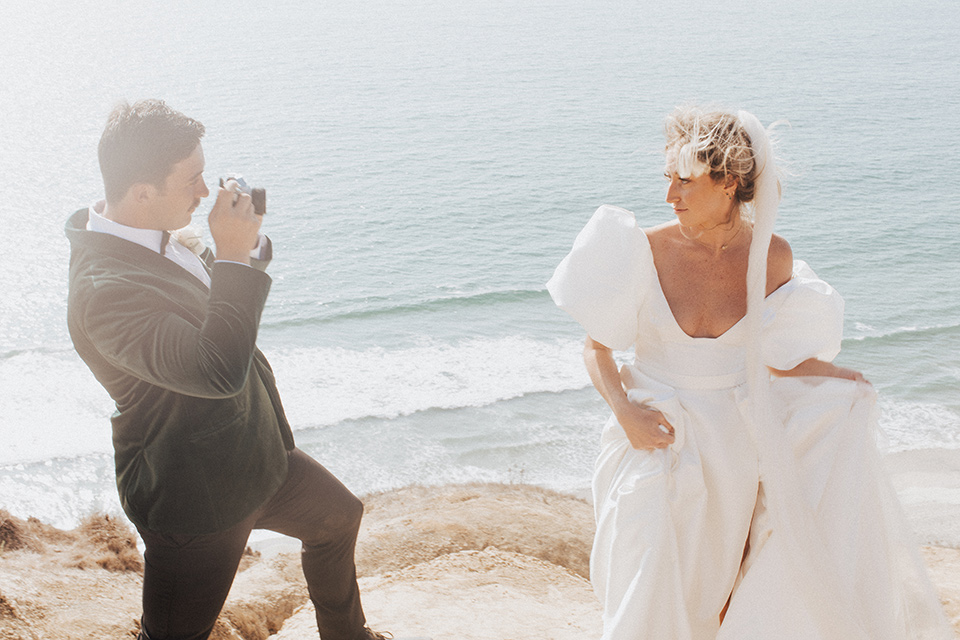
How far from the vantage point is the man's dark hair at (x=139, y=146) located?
2.18 meters

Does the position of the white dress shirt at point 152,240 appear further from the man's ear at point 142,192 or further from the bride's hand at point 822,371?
the bride's hand at point 822,371

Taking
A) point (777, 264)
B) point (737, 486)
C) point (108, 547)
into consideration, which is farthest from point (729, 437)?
point (108, 547)

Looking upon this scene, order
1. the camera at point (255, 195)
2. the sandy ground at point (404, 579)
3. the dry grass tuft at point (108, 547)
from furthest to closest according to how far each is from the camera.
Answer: the dry grass tuft at point (108, 547) → the sandy ground at point (404, 579) → the camera at point (255, 195)

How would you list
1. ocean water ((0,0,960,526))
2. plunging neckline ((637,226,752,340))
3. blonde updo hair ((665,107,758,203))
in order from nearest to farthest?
blonde updo hair ((665,107,758,203)), plunging neckline ((637,226,752,340)), ocean water ((0,0,960,526))

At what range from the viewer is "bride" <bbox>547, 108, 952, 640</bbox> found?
2635 millimetres

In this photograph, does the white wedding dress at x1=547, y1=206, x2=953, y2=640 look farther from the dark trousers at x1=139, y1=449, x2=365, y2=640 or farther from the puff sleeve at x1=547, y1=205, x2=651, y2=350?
the dark trousers at x1=139, y1=449, x2=365, y2=640

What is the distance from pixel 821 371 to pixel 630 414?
72 cm

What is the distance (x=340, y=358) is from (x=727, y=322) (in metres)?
8.83

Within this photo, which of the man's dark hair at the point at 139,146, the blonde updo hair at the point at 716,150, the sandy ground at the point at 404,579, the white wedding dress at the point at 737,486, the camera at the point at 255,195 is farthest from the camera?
the sandy ground at the point at 404,579

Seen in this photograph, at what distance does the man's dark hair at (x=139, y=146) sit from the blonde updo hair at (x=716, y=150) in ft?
5.02

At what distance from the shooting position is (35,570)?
13.6ft

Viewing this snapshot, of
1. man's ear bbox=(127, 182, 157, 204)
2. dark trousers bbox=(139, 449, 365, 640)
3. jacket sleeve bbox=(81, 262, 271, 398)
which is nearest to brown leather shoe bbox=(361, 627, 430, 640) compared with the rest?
dark trousers bbox=(139, 449, 365, 640)

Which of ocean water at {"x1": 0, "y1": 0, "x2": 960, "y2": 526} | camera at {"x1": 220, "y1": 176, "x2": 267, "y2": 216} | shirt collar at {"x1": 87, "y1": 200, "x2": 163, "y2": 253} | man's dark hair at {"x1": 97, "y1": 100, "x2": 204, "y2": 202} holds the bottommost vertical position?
ocean water at {"x1": 0, "y1": 0, "x2": 960, "y2": 526}

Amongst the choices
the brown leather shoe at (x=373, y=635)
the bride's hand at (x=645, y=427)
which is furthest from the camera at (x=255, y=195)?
the brown leather shoe at (x=373, y=635)
